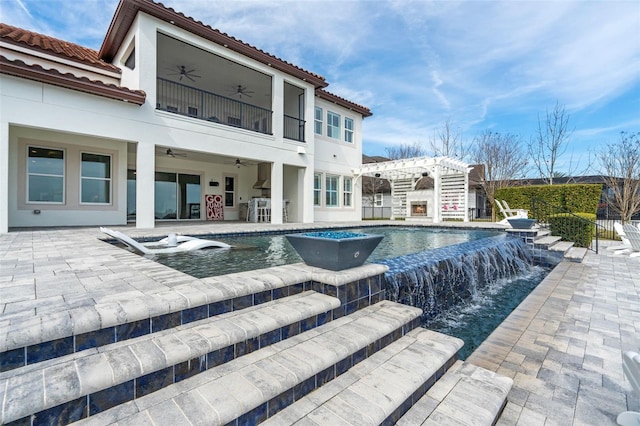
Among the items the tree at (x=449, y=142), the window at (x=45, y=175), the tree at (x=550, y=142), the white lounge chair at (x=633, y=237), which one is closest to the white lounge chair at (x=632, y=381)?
the white lounge chair at (x=633, y=237)

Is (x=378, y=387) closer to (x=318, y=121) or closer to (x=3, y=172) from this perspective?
(x=3, y=172)

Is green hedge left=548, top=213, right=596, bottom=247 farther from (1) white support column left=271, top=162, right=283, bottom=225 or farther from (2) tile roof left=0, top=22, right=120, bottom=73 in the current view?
(2) tile roof left=0, top=22, right=120, bottom=73

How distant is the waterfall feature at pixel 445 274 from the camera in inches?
147

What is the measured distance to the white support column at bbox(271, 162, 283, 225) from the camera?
1166 cm

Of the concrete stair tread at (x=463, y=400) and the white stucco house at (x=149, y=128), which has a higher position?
the white stucco house at (x=149, y=128)

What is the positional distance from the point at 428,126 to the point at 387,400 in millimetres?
25513

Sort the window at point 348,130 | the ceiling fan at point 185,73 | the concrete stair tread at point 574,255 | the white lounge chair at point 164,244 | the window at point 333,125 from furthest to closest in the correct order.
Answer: the window at point 348,130, the window at point 333,125, the ceiling fan at point 185,73, the concrete stair tread at point 574,255, the white lounge chair at point 164,244

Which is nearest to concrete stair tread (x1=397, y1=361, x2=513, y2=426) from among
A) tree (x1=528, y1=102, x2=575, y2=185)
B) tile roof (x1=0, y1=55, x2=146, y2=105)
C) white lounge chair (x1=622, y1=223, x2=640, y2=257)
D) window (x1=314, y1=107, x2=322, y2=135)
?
tile roof (x1=0, y1=55, x2=146, y2=105)

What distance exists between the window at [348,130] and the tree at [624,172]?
44.2ft

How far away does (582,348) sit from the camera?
275 cm

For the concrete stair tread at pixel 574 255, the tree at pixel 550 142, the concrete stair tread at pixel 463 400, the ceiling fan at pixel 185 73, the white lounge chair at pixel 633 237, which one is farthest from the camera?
the tree at pixel 550 142

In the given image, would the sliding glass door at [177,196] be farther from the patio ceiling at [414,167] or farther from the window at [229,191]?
the patio ceiling at [414,167]

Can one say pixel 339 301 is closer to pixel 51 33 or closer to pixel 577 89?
pixel 51 33

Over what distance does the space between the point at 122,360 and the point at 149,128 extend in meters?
8.71
